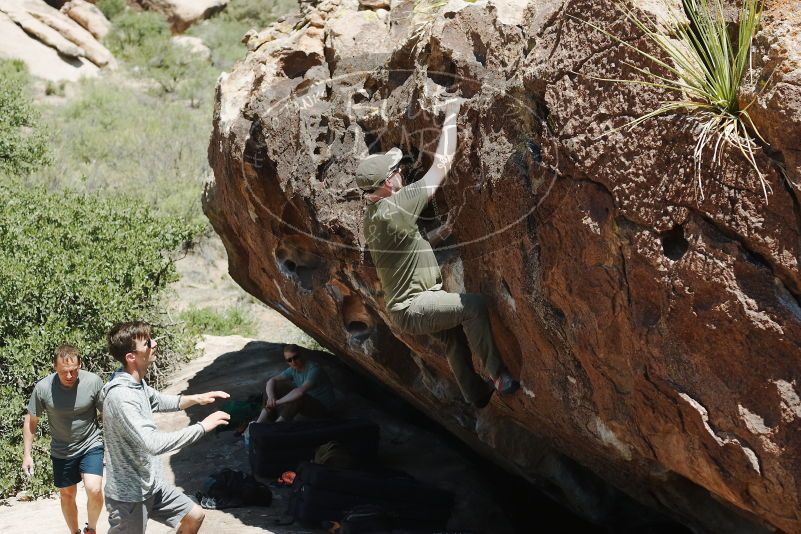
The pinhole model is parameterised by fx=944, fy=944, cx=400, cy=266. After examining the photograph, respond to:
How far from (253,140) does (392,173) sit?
2367 mm

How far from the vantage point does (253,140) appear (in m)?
6.80

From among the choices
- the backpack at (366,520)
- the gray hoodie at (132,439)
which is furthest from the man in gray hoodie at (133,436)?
the backpack at (366,520)

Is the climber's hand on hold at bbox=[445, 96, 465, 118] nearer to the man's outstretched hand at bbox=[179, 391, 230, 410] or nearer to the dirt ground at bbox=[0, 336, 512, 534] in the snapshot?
the man's outstretched hand at bbox=[179, 391, 230, 410]

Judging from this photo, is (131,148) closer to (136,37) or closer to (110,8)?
(136,37)

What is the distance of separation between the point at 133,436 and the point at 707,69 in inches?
121

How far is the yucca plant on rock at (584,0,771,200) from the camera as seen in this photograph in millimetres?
3494

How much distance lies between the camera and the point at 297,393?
8.55 metres

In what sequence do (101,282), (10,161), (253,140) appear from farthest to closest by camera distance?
1. (10,161)
2. (101,282)
3. (253,140)

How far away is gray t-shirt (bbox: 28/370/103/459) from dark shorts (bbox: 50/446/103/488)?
0.12 feet

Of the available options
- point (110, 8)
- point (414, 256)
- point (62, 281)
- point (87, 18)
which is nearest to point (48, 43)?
point (87, 18)

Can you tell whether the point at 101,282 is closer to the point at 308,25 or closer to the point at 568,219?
the point at 308,25

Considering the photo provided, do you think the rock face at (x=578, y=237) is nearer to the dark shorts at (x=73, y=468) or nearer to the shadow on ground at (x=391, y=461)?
the shadow on ground at (x=391, y=461)

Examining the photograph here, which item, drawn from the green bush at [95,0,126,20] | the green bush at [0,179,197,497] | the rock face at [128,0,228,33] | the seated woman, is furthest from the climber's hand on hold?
the rock face at [128,0,228,33]

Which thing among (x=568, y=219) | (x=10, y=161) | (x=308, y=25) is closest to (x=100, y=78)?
(x=10, y=161)
